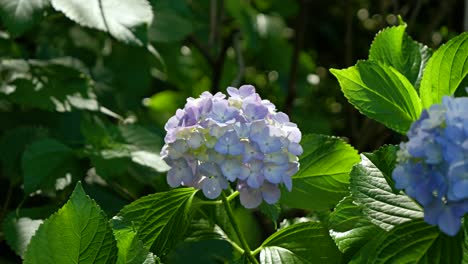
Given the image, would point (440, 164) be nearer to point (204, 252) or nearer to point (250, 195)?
point (250, 195)

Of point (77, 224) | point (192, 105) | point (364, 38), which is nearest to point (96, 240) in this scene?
point (77, 224)

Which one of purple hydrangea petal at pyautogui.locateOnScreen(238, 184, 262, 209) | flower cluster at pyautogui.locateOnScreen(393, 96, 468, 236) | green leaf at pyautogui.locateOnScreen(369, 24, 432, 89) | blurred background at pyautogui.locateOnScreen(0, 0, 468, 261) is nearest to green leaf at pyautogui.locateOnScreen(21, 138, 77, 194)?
blurred background at pyautogui.locateOnScreen(0, 0, 468, 261)

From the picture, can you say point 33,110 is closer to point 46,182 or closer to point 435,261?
point 46,182

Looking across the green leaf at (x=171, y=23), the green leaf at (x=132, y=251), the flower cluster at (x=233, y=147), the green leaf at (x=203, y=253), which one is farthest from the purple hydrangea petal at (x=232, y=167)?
the green leaf at (x=171, y=23)

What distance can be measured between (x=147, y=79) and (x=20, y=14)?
0.64 meters

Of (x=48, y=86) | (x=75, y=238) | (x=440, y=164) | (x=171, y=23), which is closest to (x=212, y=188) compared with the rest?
(x=75, y=238)

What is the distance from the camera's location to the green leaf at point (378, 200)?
87cm

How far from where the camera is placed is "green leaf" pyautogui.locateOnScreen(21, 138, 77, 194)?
1.36 metres

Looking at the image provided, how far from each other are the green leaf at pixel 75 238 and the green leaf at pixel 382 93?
300 millimetres

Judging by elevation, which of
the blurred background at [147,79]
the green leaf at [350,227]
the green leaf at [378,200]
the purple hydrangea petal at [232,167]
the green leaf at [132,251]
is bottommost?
the blurred background at [147,79]

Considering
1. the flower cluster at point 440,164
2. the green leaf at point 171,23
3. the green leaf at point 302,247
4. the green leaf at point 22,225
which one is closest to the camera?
the flower cluster at point 440,164

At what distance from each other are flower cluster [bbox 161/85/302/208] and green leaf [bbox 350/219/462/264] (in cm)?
15

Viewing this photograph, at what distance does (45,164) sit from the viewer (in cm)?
138

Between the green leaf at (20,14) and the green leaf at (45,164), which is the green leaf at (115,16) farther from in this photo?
the green leaf at (45,164)
